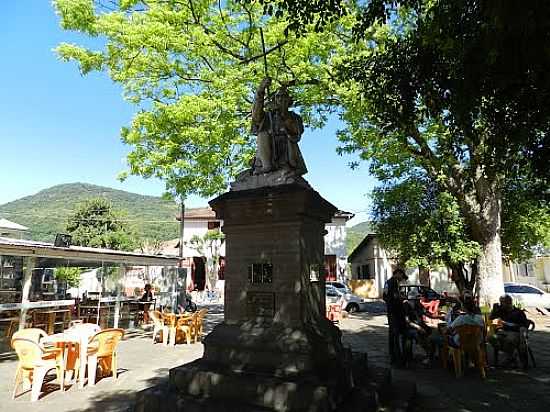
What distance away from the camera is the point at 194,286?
3359 cm

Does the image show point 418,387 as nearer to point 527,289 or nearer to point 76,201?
point 527,289

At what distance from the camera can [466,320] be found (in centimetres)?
Result: 684

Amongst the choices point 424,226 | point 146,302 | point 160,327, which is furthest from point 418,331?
point 146,302

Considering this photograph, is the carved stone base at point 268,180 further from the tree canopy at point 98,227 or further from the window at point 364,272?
the tree canopy at point 98,227

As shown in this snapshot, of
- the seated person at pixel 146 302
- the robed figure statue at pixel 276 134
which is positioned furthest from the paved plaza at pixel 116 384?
the seated person at pixel 146 302

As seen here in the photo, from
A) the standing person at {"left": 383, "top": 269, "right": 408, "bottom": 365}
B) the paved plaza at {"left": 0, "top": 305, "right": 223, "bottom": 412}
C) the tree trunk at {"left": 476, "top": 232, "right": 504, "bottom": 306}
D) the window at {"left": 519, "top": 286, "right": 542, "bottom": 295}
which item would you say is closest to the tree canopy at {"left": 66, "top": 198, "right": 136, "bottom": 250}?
the paved plaza at {"left": 0, "top": 305, "right": 223, "bottom": 412}

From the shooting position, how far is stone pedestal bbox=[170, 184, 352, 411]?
13.6 feet

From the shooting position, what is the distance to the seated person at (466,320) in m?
6.82

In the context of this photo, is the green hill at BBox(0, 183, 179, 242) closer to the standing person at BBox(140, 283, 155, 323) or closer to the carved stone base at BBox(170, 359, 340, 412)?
the standing person at BBox(140, 283, 155, 323)

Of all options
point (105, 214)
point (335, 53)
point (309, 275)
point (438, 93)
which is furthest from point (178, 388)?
point (105, 214)

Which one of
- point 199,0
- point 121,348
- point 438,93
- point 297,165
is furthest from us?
point 199,0

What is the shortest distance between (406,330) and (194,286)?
2818 cm

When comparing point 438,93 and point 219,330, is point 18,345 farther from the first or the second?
point 438,93

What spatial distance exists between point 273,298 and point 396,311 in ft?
11.1
